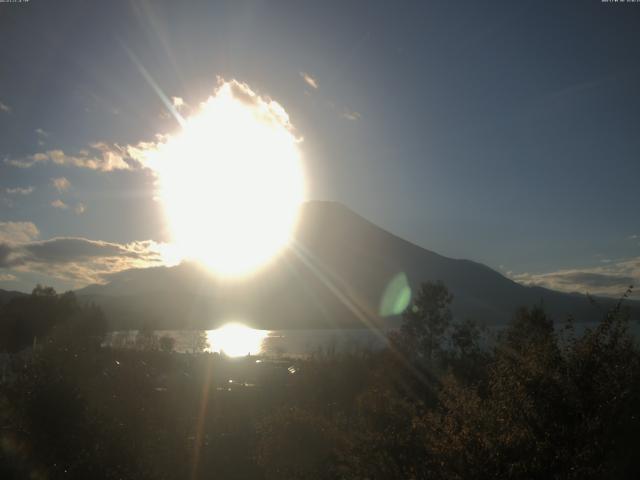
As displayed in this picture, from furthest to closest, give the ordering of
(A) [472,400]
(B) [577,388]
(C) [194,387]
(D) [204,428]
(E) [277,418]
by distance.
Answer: (C) [194,387] → (D) [204,428] → (E) [277,418] → (A) [472,400] → (B) [577,388]

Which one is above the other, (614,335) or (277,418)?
(614,335)

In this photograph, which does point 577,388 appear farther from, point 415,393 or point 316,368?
point 316,368

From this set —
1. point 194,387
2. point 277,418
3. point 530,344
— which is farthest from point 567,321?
point 194,387

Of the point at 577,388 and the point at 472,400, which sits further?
the point at 472,400

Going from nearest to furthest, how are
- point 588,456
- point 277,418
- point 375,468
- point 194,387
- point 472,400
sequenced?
point 588,456 → point 472,400 → point 375,468 → point 277,418 → point 194,387

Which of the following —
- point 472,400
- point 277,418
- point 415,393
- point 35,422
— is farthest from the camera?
point 415,393

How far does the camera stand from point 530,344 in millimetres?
8680

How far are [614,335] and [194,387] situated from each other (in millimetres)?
40399

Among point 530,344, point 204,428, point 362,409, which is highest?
point 530,344

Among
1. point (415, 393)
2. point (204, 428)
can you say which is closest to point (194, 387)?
point (204, 428)

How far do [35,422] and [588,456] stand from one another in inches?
528

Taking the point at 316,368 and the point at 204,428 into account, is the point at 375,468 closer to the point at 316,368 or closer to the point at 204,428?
the point at 204,428

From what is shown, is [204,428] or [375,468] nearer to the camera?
[375,468]

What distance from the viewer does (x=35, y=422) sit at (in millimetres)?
12984
